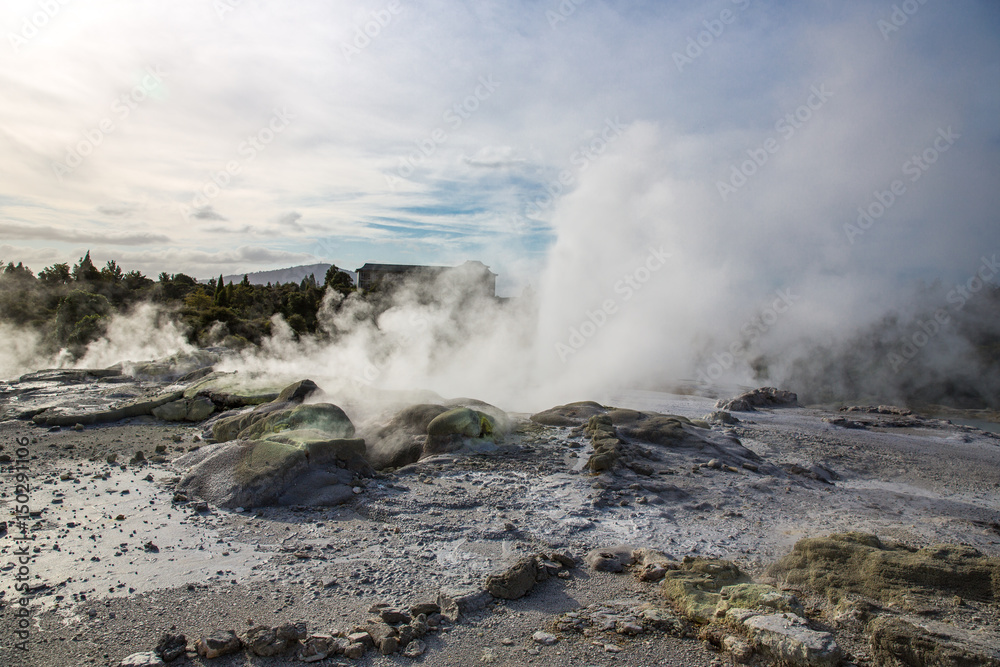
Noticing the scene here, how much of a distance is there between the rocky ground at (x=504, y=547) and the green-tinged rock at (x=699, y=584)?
1.5 inches

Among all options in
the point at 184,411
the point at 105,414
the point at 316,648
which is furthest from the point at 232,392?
the point at 316,648

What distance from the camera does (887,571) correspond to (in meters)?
4.45

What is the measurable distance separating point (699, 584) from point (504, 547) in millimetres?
1701

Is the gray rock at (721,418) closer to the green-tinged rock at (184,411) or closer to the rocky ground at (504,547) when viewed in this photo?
the rocky ground at (504,547)

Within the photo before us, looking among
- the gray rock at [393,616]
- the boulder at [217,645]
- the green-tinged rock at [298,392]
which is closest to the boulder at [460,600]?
the gray rock at [393,616]

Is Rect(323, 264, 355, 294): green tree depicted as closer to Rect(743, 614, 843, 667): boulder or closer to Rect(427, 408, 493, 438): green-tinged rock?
Rect(427, 408, 493, 438): green-tinged rock

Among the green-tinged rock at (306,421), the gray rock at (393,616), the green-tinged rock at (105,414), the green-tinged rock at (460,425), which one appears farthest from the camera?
the green-tinged rock at (105,414)

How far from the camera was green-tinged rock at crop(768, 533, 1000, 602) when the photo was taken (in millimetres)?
4293

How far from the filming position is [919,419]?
13.5 meters

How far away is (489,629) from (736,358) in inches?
774

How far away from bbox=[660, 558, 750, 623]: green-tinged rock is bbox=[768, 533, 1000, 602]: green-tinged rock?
19.6 inches

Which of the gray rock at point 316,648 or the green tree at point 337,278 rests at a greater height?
the green tree at point 337,278

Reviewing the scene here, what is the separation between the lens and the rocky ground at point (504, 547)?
12.2ft

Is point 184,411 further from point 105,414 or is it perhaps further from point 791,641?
point 791,641
